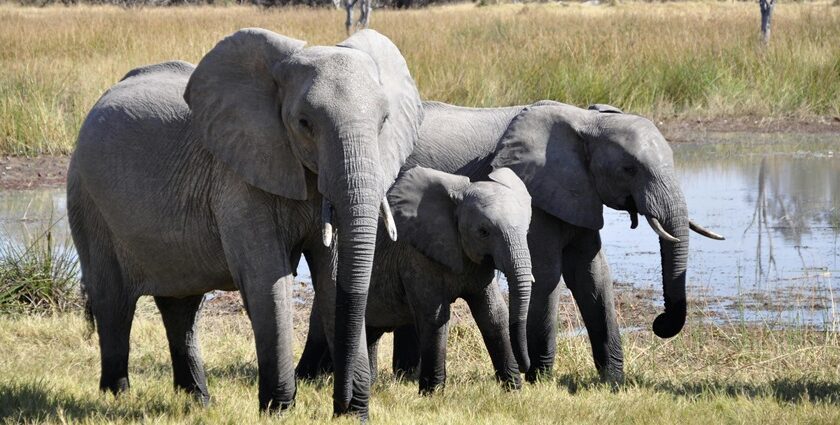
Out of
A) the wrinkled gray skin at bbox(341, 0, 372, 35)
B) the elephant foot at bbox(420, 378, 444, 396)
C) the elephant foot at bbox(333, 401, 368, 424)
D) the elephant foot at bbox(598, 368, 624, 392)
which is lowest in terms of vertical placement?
the wrinkled gray skin at bbox(341, 0, 372, 35)

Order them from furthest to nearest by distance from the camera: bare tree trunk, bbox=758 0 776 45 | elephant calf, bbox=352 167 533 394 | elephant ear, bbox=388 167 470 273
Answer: bare tree trunk, bbox=758 0 776 45 → elephant ear, bbox=388 167 470 273 → elephant calf, bbox=352 167 533 394

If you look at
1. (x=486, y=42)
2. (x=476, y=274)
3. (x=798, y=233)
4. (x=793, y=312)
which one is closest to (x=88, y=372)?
(x=476, y=274)

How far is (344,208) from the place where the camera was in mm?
4922

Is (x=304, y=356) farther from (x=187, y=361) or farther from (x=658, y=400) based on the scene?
(x=658, y=400)

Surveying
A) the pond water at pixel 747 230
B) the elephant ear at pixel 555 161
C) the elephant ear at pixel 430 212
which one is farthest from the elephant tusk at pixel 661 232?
the pond water at pixel 747 230

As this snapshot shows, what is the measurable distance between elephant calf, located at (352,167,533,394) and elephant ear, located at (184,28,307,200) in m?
1.64

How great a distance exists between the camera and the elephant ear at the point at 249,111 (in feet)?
17.5

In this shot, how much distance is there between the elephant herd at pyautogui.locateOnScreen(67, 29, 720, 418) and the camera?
516 centimetres

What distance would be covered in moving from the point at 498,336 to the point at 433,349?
14.7 inches

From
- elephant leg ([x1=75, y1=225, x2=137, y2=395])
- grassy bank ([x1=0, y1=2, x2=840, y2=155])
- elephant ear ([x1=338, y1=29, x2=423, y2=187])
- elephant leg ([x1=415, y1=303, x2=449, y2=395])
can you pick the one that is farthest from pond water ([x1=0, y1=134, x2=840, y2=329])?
elephant ear ([x1=338, y1=29, x2=423, y2=187])

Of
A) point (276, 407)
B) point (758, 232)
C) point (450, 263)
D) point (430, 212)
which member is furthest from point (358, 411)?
point (758, 232)

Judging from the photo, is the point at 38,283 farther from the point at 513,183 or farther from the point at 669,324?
the point at 669,324

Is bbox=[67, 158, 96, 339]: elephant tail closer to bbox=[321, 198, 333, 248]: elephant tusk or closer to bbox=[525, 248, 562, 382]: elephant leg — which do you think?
bbox=[321, 198, 333, 248]: elephant tusk

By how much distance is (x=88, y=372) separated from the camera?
738cm
